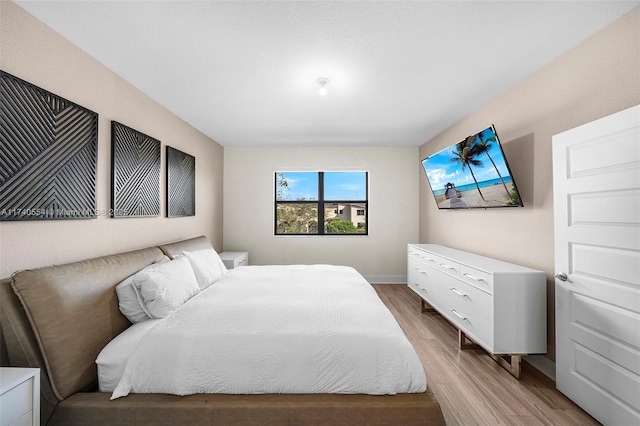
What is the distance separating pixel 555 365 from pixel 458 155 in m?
2.02

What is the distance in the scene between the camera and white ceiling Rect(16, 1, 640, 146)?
163cm

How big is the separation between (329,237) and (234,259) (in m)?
1.71

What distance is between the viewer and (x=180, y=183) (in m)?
3.39

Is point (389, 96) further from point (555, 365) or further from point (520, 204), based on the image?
point (555, 365)

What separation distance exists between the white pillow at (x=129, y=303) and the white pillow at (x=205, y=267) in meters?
0.64

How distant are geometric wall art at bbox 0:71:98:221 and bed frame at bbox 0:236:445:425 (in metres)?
0.44

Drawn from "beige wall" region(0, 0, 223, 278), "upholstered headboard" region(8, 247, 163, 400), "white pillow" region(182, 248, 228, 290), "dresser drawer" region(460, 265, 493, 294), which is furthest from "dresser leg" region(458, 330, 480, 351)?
"beige wall" region(0, 0, 223, 278)

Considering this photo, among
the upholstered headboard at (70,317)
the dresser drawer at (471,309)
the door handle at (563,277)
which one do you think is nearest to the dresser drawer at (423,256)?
the dresser drawer at (471,309)

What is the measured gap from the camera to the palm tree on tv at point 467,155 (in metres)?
2.79

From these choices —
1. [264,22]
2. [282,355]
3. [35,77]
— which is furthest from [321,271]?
[35,77]

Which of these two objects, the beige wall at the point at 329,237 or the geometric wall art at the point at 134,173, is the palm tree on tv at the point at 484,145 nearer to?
the beige wall at the point at 329,237

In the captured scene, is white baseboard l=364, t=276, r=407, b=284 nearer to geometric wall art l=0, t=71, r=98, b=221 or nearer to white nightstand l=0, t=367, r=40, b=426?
geometric wall art l=0, t=71, r=98, b=221

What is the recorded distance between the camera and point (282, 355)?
1.56 meters

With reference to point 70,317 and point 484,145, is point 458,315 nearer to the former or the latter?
point 484,145
